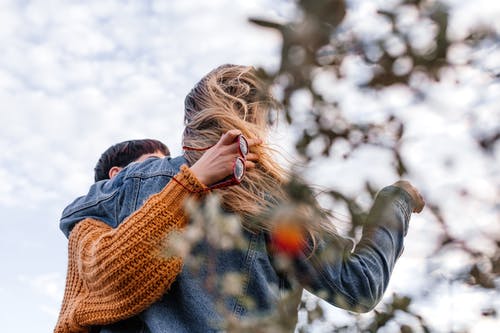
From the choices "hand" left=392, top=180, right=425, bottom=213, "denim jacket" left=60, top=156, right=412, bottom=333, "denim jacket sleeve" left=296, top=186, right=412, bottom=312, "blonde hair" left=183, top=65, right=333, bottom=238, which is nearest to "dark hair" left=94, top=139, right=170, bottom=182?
"blonde hair" left=183, top=65, right=333, bottom=238

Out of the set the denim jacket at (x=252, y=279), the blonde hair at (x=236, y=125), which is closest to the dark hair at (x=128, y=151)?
the blonde hair at (x=236, y=125)

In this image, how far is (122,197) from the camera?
7.32 ft

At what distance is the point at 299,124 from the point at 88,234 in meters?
1.42

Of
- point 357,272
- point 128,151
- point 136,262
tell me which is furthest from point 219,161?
point 128,151

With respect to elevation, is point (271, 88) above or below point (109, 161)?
above

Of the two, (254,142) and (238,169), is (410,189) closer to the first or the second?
(238,169)

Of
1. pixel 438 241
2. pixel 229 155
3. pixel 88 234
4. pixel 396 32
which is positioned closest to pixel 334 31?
pixel 396 32

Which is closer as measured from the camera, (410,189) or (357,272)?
(410,189)

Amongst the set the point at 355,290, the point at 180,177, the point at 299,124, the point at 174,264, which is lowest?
the point at 355,290

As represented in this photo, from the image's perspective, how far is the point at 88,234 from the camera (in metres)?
2.11

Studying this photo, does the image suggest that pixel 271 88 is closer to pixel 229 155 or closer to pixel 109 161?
pixel 229 155

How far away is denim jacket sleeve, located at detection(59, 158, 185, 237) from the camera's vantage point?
2.20 m

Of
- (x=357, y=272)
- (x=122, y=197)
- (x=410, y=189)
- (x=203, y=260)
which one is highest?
(x=410, y=189)

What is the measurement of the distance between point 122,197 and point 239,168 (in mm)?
512
